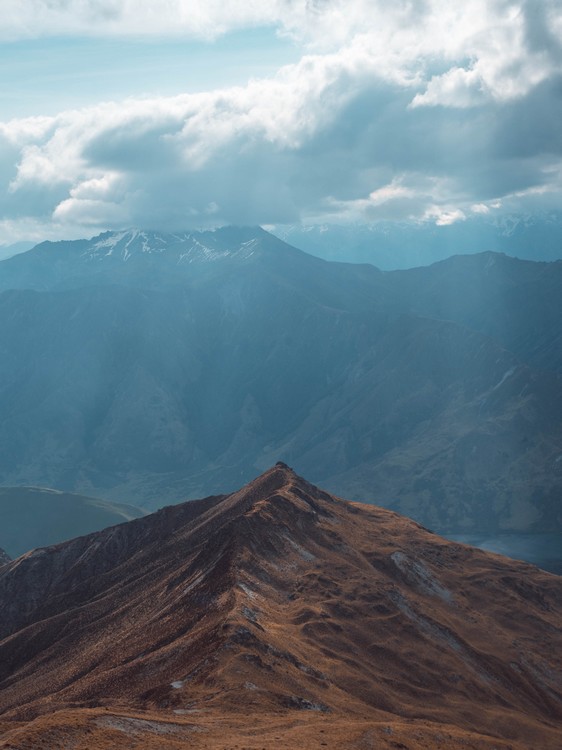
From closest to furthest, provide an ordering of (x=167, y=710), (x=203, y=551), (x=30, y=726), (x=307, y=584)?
(x=30, y=726)
(x=167, y=710)
(x=307, y=584)
(x=203, y=551)

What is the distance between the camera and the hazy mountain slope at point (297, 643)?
119 metres

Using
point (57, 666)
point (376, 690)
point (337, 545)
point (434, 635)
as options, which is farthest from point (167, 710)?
point (337, 545)

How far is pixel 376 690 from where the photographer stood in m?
132

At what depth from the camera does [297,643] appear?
452 ft

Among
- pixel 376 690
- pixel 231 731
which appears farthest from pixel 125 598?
pixel 231 731

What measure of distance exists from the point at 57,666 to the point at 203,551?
3620 centimetres

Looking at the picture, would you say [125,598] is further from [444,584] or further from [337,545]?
[444,584]

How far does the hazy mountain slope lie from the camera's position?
391 feet

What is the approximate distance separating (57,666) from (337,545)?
6367 centimetres

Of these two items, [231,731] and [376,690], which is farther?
[376,690]

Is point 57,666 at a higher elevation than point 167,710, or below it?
below

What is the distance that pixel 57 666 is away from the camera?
156 meters

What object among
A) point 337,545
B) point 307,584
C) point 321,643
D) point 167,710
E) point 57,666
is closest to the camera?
point 167,710

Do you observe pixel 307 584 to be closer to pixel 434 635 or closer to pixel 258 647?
pixel 434 635
